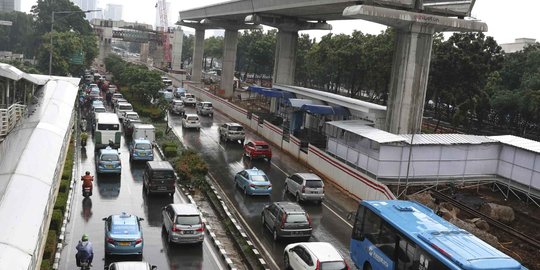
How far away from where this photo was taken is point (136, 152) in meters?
35.0

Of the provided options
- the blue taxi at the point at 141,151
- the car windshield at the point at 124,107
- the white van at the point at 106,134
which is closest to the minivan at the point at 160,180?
the blue taxi at the point at 141,151

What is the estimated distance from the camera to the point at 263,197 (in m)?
29.6

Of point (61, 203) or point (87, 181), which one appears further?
point (87, 181)

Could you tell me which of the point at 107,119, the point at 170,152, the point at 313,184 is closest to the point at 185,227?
the point at 313,184

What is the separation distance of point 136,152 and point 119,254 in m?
16.5

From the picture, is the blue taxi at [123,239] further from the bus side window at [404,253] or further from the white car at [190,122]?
the white car at [190,122]

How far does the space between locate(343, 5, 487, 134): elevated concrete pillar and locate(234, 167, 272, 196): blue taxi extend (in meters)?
12.8

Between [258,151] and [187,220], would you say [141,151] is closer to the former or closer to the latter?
[258,151]

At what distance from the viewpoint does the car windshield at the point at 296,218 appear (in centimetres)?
2208

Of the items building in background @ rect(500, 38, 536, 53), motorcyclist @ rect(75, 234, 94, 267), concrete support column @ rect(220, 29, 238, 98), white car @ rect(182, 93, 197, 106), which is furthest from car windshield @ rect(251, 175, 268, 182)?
building in background @ rect(500, 38, 536, 53)

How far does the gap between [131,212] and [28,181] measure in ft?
35.5

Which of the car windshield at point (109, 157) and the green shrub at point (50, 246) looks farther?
the car windshield at point (109, 157)

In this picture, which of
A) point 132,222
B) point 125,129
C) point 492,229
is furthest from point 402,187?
point 125,129

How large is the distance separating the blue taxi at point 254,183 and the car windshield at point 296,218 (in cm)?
682
